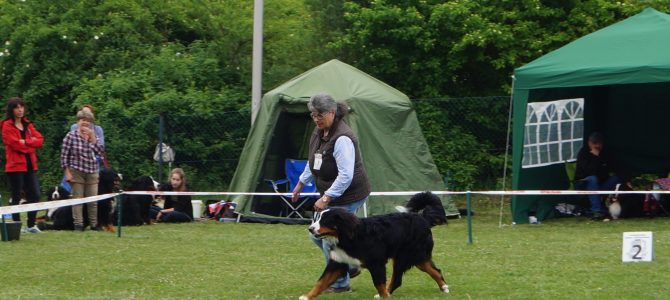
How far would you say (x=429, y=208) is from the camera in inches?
303

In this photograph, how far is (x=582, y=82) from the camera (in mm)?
12359

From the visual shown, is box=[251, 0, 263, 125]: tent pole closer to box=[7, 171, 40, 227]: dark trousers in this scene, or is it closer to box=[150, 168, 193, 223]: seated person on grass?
box=[150, 168, 193, 223]: seated person on grass

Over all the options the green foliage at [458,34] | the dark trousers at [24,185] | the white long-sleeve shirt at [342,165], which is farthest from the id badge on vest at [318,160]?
the green foliage at [458,34]

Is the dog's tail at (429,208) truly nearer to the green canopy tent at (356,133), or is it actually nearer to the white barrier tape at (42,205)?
the white barrier tape at (42,205)

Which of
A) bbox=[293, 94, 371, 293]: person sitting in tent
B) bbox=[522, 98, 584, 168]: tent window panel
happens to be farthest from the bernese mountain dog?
bbox=[522, 98, 584, 168]: tent window panel

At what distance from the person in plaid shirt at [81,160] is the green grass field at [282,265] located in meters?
0.47

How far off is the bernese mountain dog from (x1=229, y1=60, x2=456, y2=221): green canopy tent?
20.4 ft

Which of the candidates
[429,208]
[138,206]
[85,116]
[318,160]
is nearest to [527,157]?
[138,206]

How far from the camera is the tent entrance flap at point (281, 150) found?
560 inches

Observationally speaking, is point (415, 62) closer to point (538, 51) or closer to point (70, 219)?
point (538, 51)

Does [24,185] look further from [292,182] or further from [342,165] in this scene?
[342,165]

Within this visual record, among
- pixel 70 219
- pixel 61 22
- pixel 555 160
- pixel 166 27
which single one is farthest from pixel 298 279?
pixel 166 27

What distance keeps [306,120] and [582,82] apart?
12.9ft

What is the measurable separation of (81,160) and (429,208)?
18.0ft
